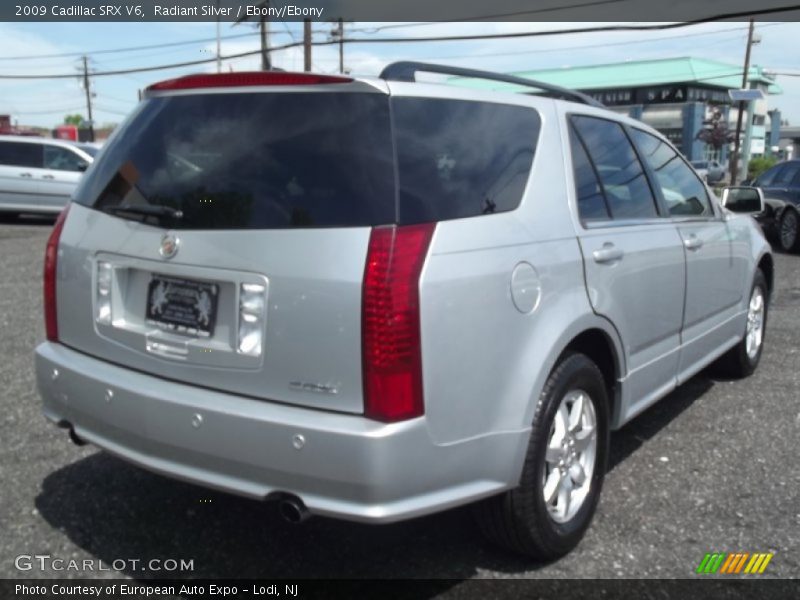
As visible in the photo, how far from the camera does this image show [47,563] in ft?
9.86

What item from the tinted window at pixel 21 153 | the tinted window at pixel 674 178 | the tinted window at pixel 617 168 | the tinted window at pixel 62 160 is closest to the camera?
the tinted window at pixel 617 168

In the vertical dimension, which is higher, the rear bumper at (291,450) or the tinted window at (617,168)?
the tinted window at (617,168)

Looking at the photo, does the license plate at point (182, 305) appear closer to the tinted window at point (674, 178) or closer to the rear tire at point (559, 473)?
the rear tire at point (559, 473)

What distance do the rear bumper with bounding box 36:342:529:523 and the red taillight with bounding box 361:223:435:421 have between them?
0.25 ft

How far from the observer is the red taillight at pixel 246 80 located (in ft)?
8.63

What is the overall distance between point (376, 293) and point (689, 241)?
2373 millimetres

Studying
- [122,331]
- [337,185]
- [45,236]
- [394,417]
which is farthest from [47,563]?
[45,236]

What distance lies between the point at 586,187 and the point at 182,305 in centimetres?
173

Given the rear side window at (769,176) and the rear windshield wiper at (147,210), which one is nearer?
the rear windshield wiper at (147,210)

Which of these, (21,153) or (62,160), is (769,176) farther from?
(21,153)

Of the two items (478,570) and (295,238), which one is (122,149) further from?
(478,570)

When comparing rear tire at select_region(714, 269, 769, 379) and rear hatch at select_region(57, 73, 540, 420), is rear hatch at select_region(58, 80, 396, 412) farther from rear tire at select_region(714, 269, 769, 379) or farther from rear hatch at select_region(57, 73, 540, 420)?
rear tire at select_region(714, 269, 769, 379)

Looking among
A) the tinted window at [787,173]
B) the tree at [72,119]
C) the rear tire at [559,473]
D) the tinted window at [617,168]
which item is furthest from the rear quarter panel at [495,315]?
the tree at [72,119]

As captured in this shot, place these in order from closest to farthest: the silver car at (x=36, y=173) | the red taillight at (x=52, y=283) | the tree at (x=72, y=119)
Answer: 1. the red taillight at (x=52, y=283)
2. the silver car at (x=36, y=173)
3. the tree at (x=72, y=119)
